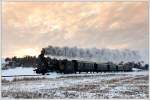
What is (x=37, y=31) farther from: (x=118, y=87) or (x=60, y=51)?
(x=118, y=87)

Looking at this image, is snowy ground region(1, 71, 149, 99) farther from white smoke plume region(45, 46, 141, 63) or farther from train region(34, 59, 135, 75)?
white smoke plume region(45, 46, 141, 63)

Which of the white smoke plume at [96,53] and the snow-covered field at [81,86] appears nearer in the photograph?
the snow-covered field at [81,86]

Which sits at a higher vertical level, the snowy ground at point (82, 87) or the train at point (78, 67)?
the train at point (78, 67)

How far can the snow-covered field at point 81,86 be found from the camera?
23.2m

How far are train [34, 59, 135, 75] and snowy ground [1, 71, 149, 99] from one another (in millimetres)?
162

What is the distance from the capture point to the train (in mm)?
23547

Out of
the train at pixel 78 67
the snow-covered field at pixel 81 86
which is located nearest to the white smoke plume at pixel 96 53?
the train at pixel 78 67

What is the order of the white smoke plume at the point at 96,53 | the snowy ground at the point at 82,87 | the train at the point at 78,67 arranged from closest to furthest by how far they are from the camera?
the snowy ground at the point at 82,87 < the white smoke plume at the point at 96,53 < the train at the point at 78,67

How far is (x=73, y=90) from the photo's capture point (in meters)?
23.3

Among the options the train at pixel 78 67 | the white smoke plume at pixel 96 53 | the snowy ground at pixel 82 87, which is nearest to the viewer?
the snowy ground at pixel 82 87

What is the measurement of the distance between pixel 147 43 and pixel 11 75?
3719 millimetres

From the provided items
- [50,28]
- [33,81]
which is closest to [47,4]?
[50,28]

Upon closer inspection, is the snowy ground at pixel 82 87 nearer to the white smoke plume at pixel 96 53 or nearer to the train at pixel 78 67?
the train at pixel 78 67

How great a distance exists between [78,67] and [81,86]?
68cm
